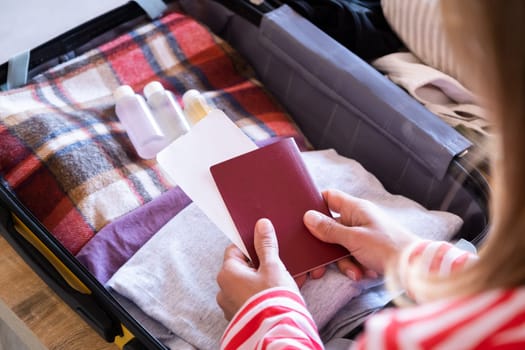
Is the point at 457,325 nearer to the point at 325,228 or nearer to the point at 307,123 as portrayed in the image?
the point at 325,228

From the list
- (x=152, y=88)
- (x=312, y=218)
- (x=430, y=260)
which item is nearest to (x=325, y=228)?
(x=312, y=218)

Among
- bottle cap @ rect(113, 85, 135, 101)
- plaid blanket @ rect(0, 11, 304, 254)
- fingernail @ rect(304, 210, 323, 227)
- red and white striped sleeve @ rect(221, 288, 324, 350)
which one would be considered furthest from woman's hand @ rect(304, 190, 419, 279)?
bottle cap @ rect(113, 85, 135, 101)

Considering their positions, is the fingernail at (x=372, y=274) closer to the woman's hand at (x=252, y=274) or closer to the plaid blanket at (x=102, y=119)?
the woman's hand at (x=252, y=274)

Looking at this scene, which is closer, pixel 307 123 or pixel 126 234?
pixel 126 234

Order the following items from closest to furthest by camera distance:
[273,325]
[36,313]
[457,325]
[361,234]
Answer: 1. [457,325]
2. [273,325]
3. [361,234]
4. [36,313]

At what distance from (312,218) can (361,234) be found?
7 cm

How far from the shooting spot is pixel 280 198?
29.9 inches

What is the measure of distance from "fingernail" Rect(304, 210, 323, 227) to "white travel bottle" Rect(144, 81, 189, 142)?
0.27 metres

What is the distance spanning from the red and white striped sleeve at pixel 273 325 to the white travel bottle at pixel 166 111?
1.28 feet

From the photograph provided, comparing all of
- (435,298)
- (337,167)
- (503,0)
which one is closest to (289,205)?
(337,167)

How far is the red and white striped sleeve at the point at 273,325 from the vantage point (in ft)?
1.79

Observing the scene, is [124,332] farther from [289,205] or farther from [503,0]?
[503,0]

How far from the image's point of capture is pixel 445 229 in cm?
78

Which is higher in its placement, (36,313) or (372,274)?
(372,274)
